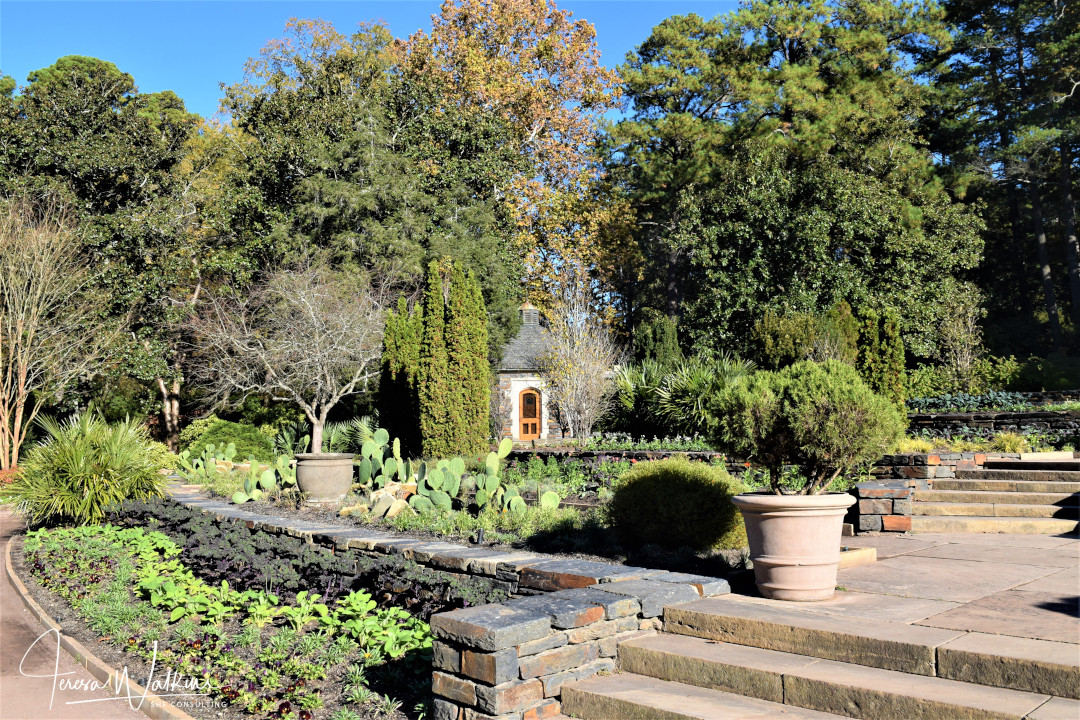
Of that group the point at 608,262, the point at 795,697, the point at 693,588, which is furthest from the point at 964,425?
the point at 608,262

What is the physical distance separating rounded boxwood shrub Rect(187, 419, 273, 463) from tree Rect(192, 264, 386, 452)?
1.03 metres

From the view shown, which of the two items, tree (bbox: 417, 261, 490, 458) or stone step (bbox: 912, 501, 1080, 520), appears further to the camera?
tree (bbox: 417, 261, 490, 458)

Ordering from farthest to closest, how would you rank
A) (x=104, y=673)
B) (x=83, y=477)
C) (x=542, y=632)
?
(x=83, y=477), (x=104, y=673), (x=542, y=632)

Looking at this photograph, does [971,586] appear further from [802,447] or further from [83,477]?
[83,477]

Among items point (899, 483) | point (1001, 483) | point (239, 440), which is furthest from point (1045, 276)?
point (239, 440)

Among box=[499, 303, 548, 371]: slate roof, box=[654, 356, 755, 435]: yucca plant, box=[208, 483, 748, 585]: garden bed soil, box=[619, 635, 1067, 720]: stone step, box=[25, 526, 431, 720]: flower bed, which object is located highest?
box=[499, 303, 548, 371]: slate roof

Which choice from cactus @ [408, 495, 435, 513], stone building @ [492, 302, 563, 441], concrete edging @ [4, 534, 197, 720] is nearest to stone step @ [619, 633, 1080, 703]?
concrete edging @ [4, 534, 197, 720]

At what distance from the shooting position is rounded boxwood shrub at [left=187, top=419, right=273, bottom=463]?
19141mm

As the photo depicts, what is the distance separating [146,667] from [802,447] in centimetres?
454

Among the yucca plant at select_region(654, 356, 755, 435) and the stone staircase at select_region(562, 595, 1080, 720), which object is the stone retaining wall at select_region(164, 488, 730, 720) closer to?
the stone staircase at select_region(562, 595, 1080, 720)

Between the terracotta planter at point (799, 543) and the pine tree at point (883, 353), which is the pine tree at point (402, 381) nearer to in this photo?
the pine tree at point (883, 353)

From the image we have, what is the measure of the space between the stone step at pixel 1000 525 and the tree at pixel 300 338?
46.2 ft

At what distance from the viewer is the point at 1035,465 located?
31.7 feet

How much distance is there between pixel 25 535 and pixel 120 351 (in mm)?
9900
